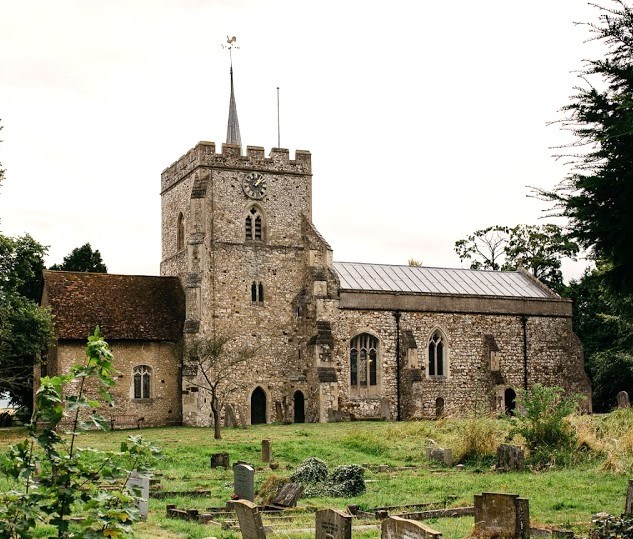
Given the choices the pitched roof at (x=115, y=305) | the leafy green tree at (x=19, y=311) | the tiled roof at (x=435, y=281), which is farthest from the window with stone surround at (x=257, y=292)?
the leafy green tree at (x=19, y=311)

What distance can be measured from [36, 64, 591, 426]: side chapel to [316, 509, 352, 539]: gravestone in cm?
2472

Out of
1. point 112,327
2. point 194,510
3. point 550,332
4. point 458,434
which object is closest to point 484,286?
point 550,332

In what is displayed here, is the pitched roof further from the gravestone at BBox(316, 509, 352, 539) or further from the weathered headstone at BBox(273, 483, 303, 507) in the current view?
the gravestone at BBox(316, 509, 352, 539)

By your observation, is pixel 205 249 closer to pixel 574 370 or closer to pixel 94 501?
pixel 574 370

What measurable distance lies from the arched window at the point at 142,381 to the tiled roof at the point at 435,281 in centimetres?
890

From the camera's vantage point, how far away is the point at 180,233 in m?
43.0

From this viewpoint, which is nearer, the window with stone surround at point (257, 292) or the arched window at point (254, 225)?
the window with stone surround at point (257, 292)

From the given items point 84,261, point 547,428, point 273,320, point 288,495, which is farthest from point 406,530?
point 84,261

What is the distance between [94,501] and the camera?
8.16 metres

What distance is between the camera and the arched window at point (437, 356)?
4244cm

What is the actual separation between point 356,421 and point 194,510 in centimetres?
2405

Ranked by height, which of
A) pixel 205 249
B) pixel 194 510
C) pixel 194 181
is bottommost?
pixel 194 510

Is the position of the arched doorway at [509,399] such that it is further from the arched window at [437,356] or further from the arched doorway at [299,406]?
the arched doorway at [299,406]

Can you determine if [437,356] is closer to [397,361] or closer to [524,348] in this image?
[397,361]
